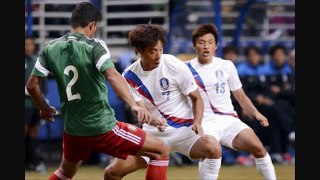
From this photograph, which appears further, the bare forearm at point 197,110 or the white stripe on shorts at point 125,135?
the bare forearm at point 197,110

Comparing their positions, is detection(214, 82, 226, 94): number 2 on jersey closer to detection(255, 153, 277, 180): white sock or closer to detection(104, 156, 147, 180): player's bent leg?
detection(255, 153, 277, 180): white sock

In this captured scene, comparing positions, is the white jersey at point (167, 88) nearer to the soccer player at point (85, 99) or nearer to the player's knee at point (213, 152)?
the player's knee at point (213, 152)

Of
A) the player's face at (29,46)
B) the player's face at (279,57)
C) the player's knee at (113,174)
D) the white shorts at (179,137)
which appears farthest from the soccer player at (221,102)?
the player's face at (279,57)

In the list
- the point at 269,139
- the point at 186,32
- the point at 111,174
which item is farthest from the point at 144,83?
the point at 186,32

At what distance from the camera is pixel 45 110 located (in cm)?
877

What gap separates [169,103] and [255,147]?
4.10 feet

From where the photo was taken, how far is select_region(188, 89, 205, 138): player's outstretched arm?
29.7ft

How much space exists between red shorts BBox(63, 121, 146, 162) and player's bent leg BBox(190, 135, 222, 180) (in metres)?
0.99

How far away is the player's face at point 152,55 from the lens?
9000 millimetres

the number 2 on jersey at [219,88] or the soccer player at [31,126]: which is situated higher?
the number 2 on jersey at [219,88]

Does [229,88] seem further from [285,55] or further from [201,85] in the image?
[285,55]

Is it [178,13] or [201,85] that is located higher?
[178,13]

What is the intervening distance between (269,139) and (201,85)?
672cm

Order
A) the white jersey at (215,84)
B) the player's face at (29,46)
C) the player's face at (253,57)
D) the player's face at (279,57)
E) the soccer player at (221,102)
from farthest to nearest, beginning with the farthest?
the player's face at (279,57) < the player's face at (253,57) < the player's face at (29,46) < the white jersey at (215,84) < the soccer player at (221,102)
